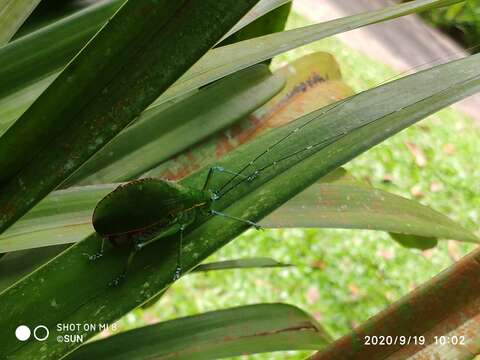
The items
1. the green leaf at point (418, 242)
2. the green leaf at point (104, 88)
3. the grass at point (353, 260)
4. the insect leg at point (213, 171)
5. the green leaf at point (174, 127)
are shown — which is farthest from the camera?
the grass at point (353, 260)

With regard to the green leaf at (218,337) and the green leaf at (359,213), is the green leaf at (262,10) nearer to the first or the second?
the green leaf at (359,213)

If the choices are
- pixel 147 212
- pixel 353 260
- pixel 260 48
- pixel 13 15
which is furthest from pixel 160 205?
pixel 353 260

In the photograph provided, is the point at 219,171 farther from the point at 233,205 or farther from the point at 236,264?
the point at 236,264

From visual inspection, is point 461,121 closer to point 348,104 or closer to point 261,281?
point 261,281

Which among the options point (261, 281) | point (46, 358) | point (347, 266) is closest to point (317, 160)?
point (46, 358)

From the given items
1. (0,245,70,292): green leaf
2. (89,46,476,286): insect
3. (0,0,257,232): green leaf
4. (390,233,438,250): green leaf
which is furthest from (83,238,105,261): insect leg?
(390,233,438,250): green leaf

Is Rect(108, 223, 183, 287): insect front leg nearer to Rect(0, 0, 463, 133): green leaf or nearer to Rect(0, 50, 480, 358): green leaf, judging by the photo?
Rect(0, 50, 480, 358): green leaf


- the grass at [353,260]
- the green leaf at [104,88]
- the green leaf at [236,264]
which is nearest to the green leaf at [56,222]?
the green leaf at [104,88]
